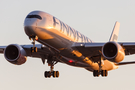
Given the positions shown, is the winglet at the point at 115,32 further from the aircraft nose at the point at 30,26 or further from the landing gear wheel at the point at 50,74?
the aircraft nose at the point at 30,26

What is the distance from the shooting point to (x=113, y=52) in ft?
121

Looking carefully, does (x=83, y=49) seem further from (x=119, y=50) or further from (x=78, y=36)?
(x=119, y=50)

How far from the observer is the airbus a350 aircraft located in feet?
110

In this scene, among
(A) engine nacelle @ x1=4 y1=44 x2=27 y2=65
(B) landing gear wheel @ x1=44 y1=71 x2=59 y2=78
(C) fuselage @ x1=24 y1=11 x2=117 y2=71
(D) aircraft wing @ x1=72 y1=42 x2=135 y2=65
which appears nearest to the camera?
(C) fuselage @ x1=24 y1=11 x2=117 y2=71

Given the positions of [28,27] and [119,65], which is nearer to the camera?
[28,27]

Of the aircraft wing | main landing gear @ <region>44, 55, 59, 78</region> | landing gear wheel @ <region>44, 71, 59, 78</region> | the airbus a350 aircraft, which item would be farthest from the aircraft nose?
landing gear wheel @ <region>44, 71, 59, 78</region>

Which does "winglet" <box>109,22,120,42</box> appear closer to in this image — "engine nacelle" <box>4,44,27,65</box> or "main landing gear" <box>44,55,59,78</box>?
"main landing gear" <box>44,55,59,78</box>

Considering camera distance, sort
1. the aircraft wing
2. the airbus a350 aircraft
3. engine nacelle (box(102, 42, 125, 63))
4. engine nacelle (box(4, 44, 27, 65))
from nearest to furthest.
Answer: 1. the airbus a350 aircraft
2. engine nacelle (box(102, 42, 125, 63))
3. the aircraft wing
4. engine nacelle (box(4, 44, 27, 65))

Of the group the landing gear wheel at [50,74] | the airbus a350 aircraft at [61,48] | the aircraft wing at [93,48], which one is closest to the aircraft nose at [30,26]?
the airbus a350 aircraft at [61,48]

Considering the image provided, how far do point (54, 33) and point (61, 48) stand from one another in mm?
2583

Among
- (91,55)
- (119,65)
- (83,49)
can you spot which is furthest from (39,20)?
(119,65)

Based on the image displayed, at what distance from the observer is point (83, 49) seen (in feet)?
124

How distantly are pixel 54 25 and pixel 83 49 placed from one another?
544cm

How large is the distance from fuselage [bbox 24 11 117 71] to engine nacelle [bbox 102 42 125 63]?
347 cm
